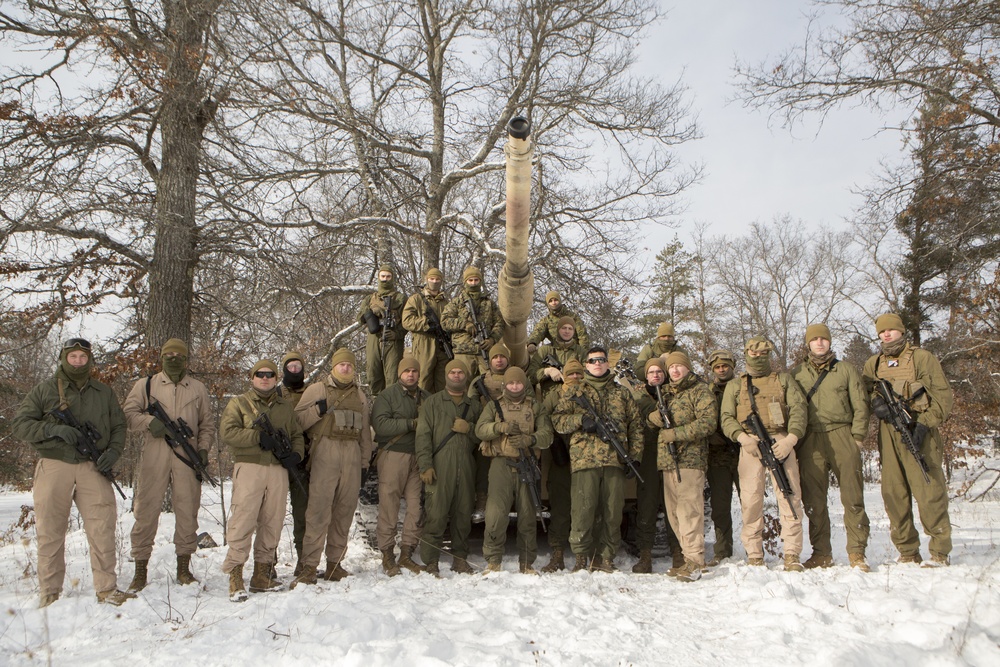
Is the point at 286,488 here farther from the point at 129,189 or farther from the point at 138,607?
the point at 129,189

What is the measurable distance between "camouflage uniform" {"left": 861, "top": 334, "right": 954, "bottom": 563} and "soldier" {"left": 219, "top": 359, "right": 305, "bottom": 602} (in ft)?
16.0

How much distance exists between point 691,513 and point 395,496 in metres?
2.64

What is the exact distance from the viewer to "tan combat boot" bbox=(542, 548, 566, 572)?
20.8 feet

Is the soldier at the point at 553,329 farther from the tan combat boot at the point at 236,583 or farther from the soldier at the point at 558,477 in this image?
the tan combat boot at the point at 236,583

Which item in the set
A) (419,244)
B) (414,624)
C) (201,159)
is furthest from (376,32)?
(414,624)

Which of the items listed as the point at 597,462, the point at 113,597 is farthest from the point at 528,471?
the point at 113,597

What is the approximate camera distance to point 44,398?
509cm

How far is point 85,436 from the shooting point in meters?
5.11

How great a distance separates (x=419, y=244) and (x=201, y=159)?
175 inches

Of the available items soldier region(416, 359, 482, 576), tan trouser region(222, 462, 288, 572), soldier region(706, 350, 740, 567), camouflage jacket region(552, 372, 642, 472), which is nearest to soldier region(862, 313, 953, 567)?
soldier region(706, 350, 740, 567)

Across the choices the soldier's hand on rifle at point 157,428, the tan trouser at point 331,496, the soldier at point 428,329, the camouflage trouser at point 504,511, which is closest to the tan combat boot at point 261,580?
the tan trouser at point 331,496

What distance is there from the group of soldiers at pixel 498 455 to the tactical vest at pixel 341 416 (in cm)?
1

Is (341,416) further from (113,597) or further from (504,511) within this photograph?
(113,597)

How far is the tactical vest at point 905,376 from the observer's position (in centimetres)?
566
